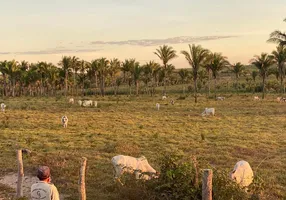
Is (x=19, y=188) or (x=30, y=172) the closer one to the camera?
(x=19, y=188)

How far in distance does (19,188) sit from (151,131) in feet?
37.4

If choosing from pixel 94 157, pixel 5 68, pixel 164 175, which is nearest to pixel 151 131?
pixel 94 157

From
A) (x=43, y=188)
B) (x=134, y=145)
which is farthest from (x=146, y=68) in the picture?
(x=43, y=188)

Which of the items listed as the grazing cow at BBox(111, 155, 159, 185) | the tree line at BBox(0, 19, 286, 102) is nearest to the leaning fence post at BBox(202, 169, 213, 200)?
the grazing cow at BBox(111, 155, 159, 185)

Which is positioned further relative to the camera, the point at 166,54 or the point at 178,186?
the point at 166,54

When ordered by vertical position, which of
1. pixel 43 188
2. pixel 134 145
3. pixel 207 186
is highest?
pixel 43 188

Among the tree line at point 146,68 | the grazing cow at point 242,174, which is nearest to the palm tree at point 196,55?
the tree line at point 146,68

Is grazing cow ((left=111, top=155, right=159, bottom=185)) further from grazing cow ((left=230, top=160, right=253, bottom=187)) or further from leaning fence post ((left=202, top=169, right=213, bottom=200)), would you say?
leaning fence post ((left=202, top=169, right=213, bottom=200))

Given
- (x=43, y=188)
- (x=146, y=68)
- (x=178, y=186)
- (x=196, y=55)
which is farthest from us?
(x=146, y=68)

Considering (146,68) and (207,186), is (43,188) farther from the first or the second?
(146,68)

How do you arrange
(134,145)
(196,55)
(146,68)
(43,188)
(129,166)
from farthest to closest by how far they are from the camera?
(146,68), (196,55), (134,145), (129,166), (43,188)

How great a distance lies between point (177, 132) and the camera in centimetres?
1816

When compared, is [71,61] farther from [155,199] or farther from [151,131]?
[155,199]

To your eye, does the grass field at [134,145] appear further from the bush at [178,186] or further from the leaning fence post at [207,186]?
the leaning fence post at [207,186]
